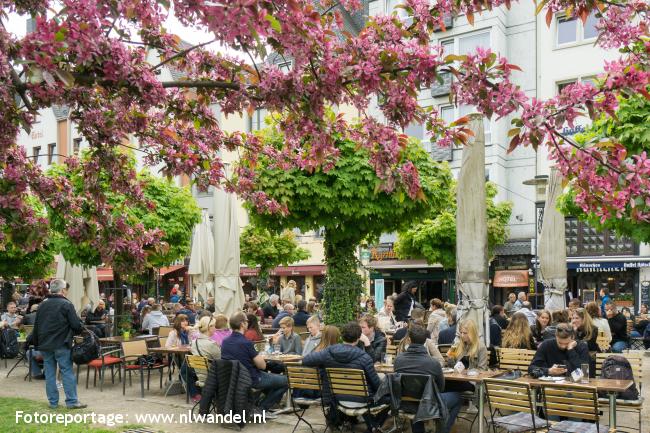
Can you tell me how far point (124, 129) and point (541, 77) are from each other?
97.4ft

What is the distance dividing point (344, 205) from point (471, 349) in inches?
197

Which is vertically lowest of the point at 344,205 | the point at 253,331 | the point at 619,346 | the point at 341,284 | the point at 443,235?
the point at 619,346

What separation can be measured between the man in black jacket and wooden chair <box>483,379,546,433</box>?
6.07 meters

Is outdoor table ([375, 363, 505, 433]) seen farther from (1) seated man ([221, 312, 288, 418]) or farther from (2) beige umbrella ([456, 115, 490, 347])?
(1) seated man ([221, 312, 288, 418])

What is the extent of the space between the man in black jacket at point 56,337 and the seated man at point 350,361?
3.90 meters

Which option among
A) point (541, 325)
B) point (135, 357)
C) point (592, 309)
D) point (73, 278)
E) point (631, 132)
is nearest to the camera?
point (631, 132)

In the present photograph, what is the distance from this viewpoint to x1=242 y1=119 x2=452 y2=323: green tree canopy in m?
13.6

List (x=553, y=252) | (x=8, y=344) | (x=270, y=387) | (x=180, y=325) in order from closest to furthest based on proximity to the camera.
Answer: (x=270, y=387) → (x=180, y=325) → (x=8, y=344) → (x=553, y=252)

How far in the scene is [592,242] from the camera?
30.5 metres

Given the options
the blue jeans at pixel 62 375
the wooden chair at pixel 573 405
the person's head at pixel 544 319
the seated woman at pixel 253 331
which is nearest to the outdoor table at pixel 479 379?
the wooden chair at pixel 573 405

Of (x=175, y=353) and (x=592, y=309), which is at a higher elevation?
(x=592, y=309)

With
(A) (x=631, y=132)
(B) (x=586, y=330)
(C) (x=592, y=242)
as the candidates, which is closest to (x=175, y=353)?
(B) (x=586, y=330)

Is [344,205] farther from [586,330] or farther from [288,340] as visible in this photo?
[586,330]

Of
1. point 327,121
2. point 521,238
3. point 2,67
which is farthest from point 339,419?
point 521,238
